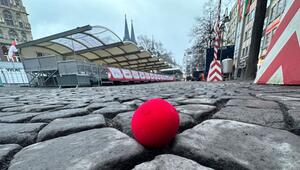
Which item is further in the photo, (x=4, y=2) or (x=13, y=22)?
(x=13, y=22)

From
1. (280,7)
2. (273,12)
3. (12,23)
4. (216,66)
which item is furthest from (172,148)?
(12,23)

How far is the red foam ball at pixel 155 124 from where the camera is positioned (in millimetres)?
618

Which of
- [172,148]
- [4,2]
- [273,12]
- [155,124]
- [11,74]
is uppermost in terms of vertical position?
[4,2]

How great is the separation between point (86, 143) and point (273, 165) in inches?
28.1

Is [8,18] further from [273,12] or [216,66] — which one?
[273,12]

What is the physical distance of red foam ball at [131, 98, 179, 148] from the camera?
2.03ft

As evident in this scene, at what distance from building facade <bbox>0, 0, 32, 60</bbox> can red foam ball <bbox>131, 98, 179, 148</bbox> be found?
42897mm

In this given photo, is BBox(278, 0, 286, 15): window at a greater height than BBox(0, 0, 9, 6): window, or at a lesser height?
lesser

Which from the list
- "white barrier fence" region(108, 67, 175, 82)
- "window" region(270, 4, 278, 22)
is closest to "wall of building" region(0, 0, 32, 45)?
"white barrier fence" region(108, 67, 175, 82)

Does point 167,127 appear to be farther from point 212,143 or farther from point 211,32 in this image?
point 211,32

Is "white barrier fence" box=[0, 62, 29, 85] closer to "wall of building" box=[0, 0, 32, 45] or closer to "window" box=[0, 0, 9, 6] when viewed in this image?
"wall of building" box=[0, 0, 32, 45]

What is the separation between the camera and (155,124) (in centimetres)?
62

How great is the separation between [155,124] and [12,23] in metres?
49.8

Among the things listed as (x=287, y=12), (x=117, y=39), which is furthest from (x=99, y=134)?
(x=117, y=39)
